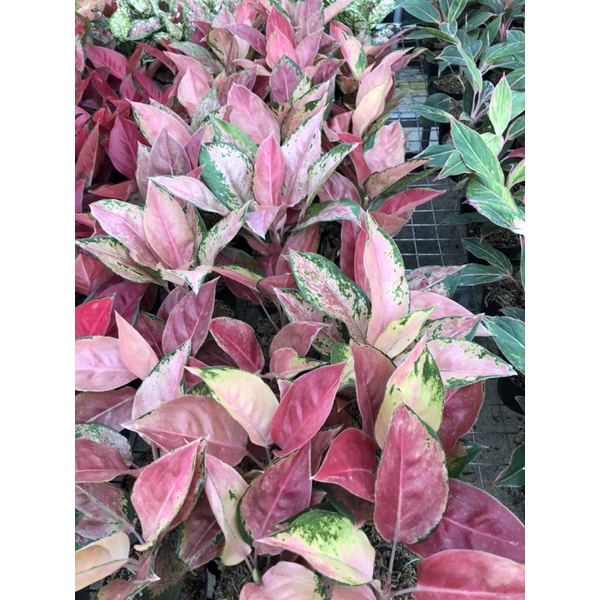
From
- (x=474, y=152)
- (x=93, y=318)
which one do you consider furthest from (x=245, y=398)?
(x=474, y=152)

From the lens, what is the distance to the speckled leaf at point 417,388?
0.53m

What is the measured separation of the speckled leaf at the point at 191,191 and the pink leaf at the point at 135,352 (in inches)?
7.9

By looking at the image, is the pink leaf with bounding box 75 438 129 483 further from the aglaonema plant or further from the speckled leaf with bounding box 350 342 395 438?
the speckled leaf with bounding box 350 342 395 438

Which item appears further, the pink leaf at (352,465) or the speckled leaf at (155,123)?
the speckled leaf at (155,123)

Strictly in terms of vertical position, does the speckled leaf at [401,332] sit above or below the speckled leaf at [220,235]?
below

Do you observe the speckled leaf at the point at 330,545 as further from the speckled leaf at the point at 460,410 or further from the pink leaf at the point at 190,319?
the pink leaf at the point at 190,319

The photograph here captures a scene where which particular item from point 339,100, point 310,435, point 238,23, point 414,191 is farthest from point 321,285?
point 238,23

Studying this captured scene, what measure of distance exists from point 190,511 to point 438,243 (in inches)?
45.4

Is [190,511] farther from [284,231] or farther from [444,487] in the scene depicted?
[284,231]

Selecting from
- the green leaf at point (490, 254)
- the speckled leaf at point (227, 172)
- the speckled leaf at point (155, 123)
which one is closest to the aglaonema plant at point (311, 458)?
the speckled leaf at point (227, 172)

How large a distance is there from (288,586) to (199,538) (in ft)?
0.35

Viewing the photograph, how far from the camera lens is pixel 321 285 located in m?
0.68

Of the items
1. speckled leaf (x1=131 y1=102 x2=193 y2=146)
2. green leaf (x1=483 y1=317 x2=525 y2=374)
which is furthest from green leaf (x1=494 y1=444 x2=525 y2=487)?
speckled leaf (x1=131 y1=102 x2=193 y2=146)

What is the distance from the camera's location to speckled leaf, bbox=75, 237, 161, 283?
2.58 ft
